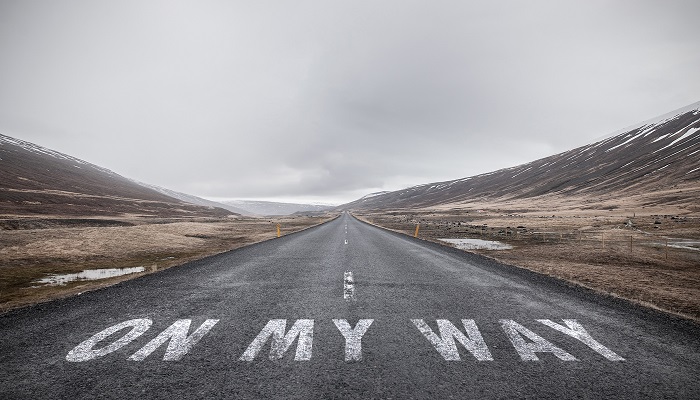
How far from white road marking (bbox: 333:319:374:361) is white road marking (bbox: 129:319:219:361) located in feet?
8.16

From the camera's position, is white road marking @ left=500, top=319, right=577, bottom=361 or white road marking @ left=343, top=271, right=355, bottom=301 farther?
white road marking @ left=343, top=271, right=355, bottom=301

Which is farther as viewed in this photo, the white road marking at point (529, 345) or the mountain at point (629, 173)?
the mountain at point (629, 173)

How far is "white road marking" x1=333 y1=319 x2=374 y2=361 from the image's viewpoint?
5.07m

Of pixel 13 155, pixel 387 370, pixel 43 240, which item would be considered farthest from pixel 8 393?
pixel 13 155

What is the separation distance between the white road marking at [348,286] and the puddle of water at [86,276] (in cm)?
963

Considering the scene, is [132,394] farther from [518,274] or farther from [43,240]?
[43,240]

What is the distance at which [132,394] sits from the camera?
3.97 meters

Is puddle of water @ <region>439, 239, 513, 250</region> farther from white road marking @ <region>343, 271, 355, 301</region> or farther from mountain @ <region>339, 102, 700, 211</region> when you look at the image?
mountain @ <region>339, 102, 700, 211</region>

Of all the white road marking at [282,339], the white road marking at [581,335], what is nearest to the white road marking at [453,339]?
the white road marking at [581,335]

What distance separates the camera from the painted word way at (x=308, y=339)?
5.05 meters

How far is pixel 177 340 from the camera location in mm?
5555

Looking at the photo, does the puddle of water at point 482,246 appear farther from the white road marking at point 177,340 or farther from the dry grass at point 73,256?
the white road marking at point 177,340

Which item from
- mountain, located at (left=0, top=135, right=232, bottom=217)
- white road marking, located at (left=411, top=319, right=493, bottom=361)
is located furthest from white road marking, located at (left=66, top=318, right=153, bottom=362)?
mountain, located at (left=0, top=135, right=232, bottom=217)

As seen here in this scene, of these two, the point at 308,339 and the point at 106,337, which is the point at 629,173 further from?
the point at 106,337
